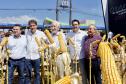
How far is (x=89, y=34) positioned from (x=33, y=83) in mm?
1446

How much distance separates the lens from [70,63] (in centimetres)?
649

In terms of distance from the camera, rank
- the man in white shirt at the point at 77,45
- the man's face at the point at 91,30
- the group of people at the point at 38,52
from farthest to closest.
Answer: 1. the man in white shirt at the point at 77,45
2. the group of people at the point at 38,52
3. the man's face at the point at 91,30

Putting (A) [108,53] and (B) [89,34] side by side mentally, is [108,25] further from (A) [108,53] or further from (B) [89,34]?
Answer: (A) [108,53]

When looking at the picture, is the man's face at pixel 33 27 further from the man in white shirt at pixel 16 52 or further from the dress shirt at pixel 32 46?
the man in white shirt at pixel 16 52

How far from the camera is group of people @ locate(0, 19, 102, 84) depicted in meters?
6.38

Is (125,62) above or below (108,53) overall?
below

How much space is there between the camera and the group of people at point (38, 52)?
20.9 feet

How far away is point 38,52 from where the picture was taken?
6730 millimetres

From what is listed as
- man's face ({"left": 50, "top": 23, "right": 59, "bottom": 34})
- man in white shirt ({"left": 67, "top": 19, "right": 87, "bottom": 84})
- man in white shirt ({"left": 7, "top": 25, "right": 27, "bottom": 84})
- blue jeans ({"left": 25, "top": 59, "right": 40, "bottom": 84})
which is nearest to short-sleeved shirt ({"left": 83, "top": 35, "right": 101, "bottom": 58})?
man in white shirt ({"left": 67, "top": 19, "right": 87, "bottom": 84})

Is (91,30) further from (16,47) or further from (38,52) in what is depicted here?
(16,47)

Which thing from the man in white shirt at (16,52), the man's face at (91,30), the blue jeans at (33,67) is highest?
the man's face at (91,30)

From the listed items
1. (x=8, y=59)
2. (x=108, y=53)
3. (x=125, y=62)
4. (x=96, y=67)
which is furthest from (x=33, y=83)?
(x=108, y=53)

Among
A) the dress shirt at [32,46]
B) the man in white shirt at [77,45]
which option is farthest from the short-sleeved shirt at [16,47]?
the man in white shirt at [77,45]

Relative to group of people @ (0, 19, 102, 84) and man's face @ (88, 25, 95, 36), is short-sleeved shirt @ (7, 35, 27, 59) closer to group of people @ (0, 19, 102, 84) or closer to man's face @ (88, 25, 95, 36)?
group of people @ (0, 19, 102, 84)
